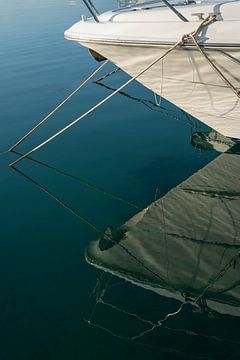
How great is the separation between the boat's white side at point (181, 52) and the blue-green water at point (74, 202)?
146cm

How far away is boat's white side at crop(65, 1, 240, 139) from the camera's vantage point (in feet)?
20.4

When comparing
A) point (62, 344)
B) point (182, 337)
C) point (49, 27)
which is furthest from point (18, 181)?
point (49, 27)

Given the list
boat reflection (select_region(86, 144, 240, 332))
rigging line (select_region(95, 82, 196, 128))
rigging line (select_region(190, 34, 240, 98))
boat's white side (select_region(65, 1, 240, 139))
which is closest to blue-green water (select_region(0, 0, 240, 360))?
rigging line (select_region(95, 82, 196, 128))

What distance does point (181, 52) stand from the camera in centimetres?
642

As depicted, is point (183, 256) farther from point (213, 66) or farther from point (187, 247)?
point (213, 66)

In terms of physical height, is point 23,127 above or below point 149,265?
above

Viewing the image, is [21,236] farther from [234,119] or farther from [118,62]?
[234,119]

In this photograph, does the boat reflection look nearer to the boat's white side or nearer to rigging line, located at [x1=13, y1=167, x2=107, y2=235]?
rigging line, located at [x1=13, y1=167, x2=107, y2=235]

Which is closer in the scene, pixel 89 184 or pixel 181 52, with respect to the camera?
pixel 181 52

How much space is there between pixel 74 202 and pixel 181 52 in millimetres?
3167

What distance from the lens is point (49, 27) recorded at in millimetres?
28547

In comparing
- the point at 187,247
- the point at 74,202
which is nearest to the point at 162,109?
the point at 74,202

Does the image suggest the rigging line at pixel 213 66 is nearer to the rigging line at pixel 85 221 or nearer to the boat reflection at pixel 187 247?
the boat reflection at pixel 187 247

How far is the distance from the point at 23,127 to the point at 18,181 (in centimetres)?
292
